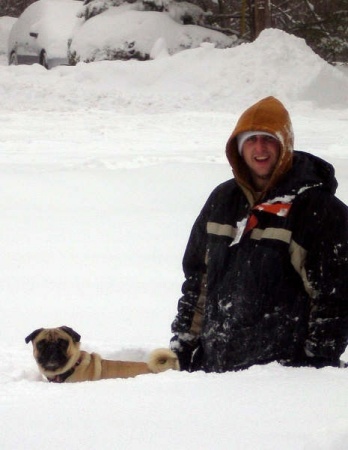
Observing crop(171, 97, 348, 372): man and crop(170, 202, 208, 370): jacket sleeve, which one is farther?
crop(170, 202, 208, 370): jacket sleeve

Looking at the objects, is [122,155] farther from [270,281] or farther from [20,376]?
[270,281]

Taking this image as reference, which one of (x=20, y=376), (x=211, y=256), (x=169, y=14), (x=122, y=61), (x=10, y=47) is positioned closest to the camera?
(x=211, y=256)

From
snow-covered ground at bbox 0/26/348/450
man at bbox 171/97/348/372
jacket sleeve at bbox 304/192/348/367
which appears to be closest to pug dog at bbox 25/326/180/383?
snow-covered ground at bbox 0/26/348/450

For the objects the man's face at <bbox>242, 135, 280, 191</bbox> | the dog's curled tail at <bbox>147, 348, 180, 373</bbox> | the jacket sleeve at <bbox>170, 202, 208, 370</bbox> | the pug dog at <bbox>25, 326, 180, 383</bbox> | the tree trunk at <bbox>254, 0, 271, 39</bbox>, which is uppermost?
the tree trunk at <bbox>254, 0, 271, 39</bbox>

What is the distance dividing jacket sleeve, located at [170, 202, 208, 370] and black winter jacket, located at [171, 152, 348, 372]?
0.11m

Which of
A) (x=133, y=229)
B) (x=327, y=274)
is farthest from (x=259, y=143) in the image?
(x=133, y=229)

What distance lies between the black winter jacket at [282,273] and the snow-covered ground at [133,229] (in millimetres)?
149

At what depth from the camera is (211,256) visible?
10.6 ft

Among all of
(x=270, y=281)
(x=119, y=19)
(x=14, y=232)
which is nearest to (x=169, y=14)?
(x=119, y=19)

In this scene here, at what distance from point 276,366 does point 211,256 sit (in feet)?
1.67

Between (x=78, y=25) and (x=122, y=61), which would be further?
(x=78, y=25)

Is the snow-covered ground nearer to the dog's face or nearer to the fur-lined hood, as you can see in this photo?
the dog's face

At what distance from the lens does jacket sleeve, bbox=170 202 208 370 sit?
11.1 feet

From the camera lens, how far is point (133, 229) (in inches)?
317
